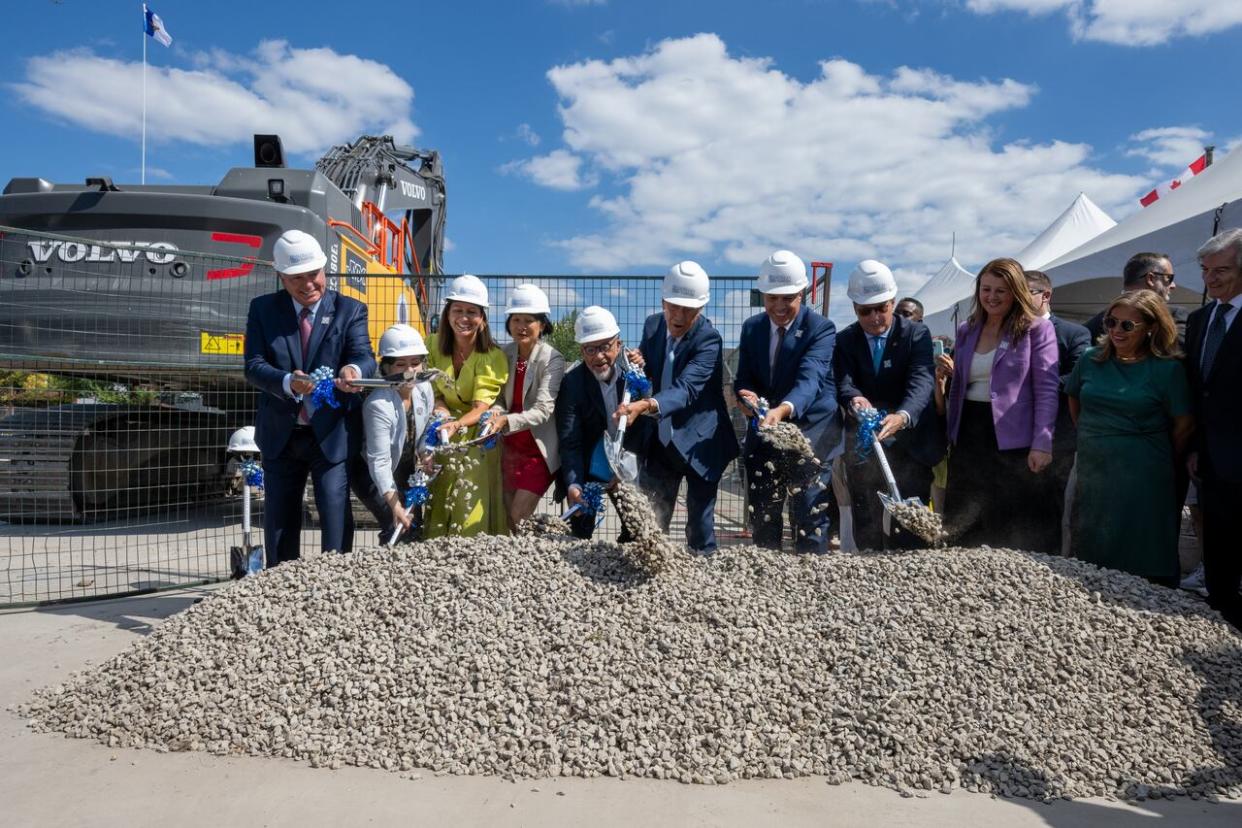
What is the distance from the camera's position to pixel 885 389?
13.5 ft

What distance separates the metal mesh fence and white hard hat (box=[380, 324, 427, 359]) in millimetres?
1838

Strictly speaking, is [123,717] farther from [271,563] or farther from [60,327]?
Answer: [60,327]

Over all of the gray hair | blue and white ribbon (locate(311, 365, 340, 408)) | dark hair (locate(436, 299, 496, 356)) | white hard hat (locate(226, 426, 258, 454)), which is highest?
the gray hair

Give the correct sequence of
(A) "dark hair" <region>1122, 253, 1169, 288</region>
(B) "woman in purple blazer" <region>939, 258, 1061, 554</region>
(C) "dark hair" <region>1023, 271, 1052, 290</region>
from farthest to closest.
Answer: (C) "dark hair" <region>1023, 271, 1052, 290</region>, (A) "dark hair" <region>1122, 253, 1169, 288</region>, (B) "woman in purple blazer" <region>939, 258, 1061, 554</region>

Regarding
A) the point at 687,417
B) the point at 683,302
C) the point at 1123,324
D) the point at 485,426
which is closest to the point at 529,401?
the point at 485,426

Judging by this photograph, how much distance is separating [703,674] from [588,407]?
A: 1.59 metres

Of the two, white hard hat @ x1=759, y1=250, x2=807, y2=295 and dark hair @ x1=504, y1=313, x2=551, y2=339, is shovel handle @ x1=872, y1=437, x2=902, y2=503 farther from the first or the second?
dark hair @ x1=504, y1=313, x2=551, y2=339

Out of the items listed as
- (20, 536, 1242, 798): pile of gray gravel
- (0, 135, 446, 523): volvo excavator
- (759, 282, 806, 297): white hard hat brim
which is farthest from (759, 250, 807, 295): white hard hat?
(0, 135, 446, 523): volvo excavator

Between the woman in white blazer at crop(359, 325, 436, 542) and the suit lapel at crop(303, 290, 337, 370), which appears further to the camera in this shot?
the suit lapel at crop(303, 290, 337, 370)

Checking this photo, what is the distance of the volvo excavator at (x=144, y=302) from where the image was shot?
5.62 meters

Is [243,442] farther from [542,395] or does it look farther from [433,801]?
[433,801]

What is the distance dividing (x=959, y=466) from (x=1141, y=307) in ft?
3.44

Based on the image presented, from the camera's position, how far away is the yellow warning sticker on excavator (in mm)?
5824

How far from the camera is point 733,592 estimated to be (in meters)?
3.26
